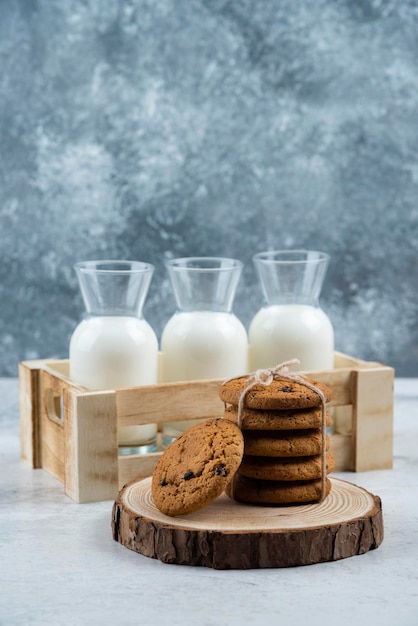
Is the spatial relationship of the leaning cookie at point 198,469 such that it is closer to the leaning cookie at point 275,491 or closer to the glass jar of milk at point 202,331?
the leaning cookie at point 275,491

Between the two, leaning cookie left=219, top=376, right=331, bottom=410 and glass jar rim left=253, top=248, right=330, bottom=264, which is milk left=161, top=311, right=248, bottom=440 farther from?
leaning cookie left=219, top=376, right=331, bottom=410

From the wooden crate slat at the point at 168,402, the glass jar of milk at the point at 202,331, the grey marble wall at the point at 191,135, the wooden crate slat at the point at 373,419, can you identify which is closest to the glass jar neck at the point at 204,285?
the glass jar of milk at the point at 202,331

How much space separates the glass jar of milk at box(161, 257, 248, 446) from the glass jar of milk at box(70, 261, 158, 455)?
0.04 metres

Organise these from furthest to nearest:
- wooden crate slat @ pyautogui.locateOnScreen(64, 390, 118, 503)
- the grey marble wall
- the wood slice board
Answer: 1. the grey marble wall
2. wooden crate slat @ pyautogui.locateOnScreen(64, 390, 118, 503)
3. the wood slice board

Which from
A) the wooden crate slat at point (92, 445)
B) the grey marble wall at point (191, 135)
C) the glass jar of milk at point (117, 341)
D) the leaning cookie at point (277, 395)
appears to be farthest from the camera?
the grey marble wall at point (191, 135)

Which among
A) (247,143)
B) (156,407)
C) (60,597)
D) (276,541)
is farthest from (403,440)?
(247,143)

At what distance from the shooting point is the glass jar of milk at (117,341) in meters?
1.71

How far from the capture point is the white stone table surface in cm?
118

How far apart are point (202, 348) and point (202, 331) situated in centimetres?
3

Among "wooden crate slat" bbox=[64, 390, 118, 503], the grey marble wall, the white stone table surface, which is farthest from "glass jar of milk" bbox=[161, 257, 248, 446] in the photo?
the grey marble wall

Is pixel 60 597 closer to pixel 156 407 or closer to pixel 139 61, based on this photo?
pixel 156 407

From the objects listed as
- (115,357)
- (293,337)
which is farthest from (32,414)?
(293,337)

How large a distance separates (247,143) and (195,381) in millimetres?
1669

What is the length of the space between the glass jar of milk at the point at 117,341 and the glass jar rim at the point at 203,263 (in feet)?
0.16
